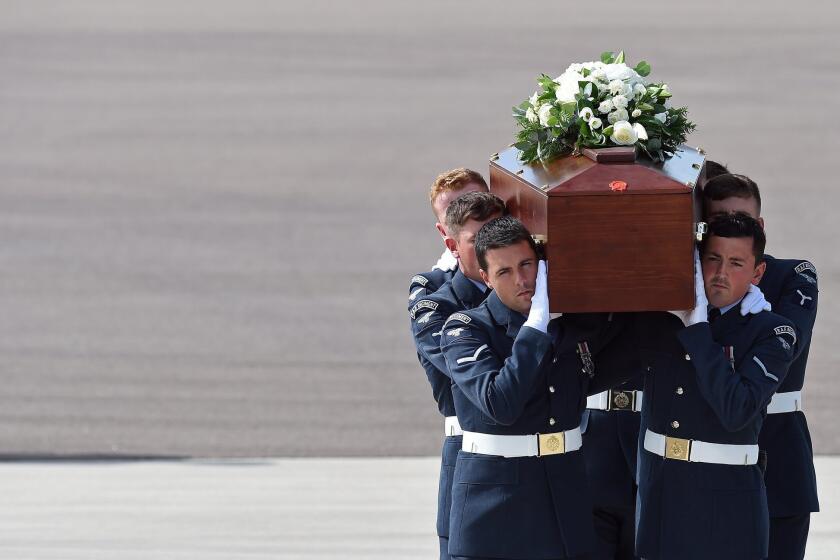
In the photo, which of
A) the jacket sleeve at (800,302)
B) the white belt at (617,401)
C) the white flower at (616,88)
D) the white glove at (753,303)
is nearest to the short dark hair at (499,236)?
the white flower at (616,88)

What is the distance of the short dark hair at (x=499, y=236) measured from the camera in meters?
3.91

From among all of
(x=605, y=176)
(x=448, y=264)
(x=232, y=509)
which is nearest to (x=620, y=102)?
(x=605, y=176)

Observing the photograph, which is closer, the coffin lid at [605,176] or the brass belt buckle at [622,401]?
the coffin lid at [605,176]

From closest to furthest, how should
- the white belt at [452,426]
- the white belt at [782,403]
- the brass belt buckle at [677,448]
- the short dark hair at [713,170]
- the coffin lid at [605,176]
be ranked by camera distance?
the coffin lid at [605,176] → the brass belt buckle at [677,448] → the white belt at [452,426] → the white belt at [782,403] → the short dark hair at [713,170]

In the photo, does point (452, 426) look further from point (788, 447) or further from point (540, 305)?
point (788, 447)

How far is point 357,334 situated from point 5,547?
3407 millimetres

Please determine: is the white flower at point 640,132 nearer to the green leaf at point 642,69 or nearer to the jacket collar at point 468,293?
the green leaf at point 642,69

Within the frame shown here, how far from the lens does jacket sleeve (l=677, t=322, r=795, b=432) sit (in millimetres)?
3908

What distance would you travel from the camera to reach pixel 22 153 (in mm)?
14539

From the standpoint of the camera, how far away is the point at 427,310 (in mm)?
4371

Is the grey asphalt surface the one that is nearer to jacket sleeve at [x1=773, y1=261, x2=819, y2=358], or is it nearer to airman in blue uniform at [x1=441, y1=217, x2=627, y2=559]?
jacket sleeve at [x1=773, y1=261, x2=819, y2=358]

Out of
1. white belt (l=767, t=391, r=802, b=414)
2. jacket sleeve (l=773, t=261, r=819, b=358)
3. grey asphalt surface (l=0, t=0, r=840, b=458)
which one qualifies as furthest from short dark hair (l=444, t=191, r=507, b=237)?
grey asphalt surface (l=0, t=0, r=840, b=458)

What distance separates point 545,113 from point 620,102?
18 cm

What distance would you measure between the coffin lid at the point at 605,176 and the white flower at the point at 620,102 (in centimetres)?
13
